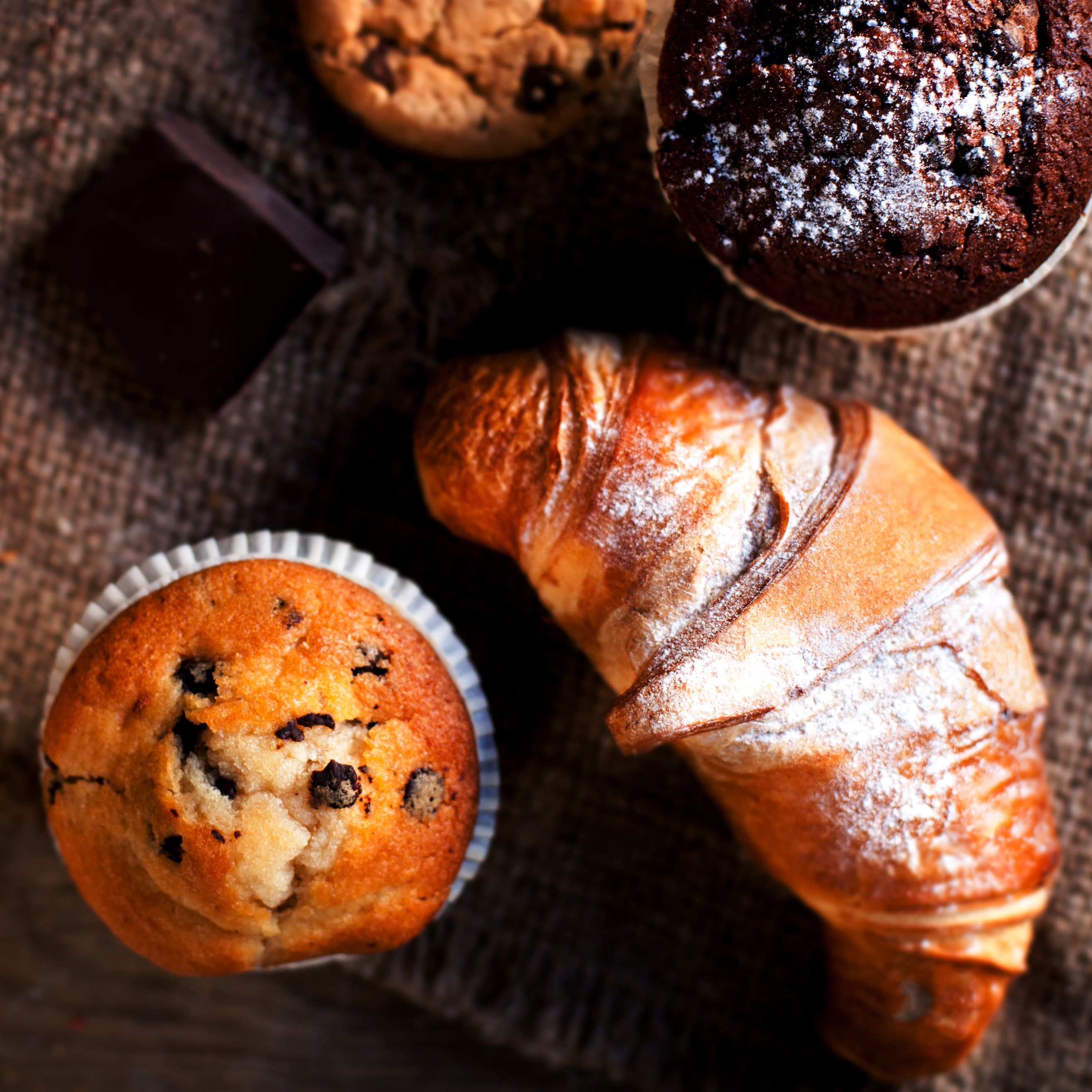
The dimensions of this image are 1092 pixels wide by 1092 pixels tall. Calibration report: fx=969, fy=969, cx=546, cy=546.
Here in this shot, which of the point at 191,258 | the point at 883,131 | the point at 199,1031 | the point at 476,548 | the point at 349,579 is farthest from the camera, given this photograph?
the point at 199,1031

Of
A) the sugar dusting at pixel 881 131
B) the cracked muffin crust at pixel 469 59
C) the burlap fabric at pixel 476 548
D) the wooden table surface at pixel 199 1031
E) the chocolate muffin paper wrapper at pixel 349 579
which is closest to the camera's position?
the sugar dusting at pixel 881 131

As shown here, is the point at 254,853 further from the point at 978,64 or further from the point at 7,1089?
the point at 978,64

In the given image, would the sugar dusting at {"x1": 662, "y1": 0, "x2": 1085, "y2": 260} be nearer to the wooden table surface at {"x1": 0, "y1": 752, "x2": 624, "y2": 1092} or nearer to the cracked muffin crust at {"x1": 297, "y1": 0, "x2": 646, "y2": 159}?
the cracked muffin crust at {"x1": 297, "y1": 0, "x2": 646, "y2": 159}

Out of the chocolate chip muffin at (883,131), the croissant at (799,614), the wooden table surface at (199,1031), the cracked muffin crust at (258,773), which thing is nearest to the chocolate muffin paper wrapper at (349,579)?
the cracked muffin crust at (258,773)

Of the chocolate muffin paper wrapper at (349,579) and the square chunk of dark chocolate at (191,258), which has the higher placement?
the square chunk of dark chocolate at (191,258)

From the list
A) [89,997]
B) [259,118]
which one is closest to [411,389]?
[259,118]

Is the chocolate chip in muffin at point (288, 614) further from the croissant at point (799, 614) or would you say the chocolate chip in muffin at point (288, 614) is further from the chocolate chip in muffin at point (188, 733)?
the croissant at point (799, 614)

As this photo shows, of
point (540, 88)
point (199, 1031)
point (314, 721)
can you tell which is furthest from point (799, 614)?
point (199, 1031)

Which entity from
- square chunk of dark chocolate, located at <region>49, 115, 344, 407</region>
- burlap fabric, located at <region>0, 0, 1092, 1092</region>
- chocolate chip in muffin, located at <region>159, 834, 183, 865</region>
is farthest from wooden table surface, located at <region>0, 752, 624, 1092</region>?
square chunk of dark chocolate, located at <region>49, 115, 344, 407</region>

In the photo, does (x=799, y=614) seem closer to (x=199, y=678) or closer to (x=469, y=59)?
(x=199, y=678)
